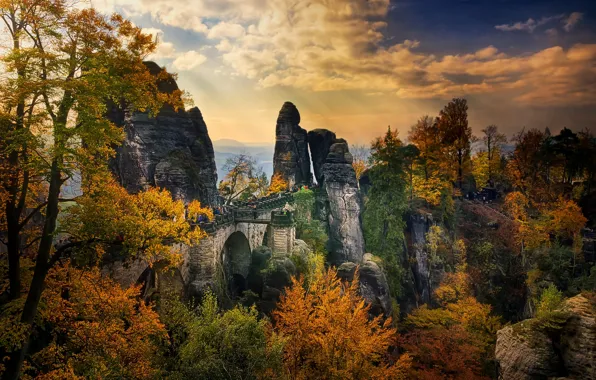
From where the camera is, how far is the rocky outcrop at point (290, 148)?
52812mm

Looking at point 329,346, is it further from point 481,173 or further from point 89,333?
point 481,173

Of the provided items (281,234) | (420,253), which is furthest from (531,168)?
(281,234)

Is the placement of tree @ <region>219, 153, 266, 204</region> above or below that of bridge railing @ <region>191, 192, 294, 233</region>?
above

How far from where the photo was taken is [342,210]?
4128 cm

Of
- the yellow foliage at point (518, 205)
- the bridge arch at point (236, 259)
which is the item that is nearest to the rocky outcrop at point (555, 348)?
the bridge arch at point (236, 259)

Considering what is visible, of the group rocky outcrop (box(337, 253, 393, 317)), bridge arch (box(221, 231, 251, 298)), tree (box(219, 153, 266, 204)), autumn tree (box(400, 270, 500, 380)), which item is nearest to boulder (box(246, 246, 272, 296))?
bridge arch (box(221, 231, 251, 298))

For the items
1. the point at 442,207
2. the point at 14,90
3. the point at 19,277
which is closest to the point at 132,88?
the point at 14,90

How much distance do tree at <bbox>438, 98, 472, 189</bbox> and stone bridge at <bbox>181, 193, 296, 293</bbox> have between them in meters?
22.3

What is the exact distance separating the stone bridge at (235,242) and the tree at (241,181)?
10.7 metres

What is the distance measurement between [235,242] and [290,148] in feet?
79.4

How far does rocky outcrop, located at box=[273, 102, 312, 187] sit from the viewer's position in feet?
173

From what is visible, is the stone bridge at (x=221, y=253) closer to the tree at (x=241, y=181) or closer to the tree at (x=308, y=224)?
the tree at (x=308, y=224)

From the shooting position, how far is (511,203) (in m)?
38.4

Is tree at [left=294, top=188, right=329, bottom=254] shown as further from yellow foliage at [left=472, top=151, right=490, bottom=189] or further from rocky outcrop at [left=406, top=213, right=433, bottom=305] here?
yellow foliage at [left=472, top=151, right=490, bottom=189]
